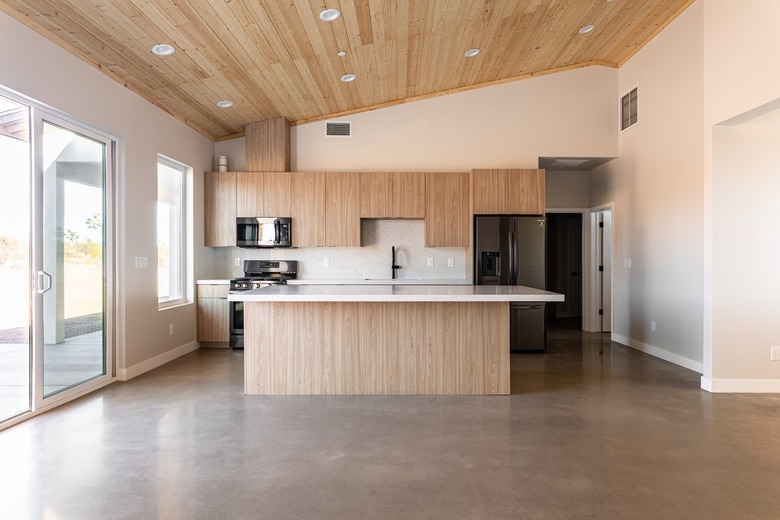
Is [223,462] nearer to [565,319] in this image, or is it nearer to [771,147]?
[771,147]

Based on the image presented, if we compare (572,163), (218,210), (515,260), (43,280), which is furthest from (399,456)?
(572,163)

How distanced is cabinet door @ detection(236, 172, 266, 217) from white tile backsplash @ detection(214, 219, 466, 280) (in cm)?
62

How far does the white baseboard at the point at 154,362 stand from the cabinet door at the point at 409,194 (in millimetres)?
3109

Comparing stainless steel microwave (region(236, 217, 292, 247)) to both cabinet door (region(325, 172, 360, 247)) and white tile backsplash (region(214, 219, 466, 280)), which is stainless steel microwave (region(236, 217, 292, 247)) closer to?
white tile backsplash (region(214, 219, 466, 280))

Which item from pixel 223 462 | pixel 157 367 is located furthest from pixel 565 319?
pixel 223 462

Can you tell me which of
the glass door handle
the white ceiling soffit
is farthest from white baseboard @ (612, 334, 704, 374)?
the glass door handle

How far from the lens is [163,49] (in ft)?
12.5

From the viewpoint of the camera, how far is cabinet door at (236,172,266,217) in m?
6.11

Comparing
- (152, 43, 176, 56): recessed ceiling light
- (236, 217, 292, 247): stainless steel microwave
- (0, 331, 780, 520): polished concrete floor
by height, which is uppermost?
(152, 43, 176, 56): recessed ceiling light

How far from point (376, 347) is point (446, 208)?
106 inches

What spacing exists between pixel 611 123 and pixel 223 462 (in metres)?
6.25

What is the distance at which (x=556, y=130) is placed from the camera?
6336 millimetres

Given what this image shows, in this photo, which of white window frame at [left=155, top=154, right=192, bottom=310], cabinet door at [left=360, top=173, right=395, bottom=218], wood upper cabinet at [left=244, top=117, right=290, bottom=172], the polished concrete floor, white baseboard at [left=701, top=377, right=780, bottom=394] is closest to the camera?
the polished concrete floor

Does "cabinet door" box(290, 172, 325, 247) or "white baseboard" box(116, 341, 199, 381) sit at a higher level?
"cabinet door" box(290, 172, 325, 247)
